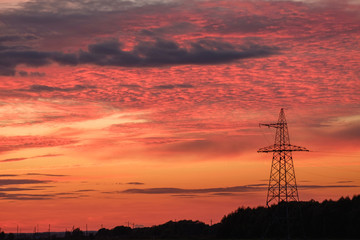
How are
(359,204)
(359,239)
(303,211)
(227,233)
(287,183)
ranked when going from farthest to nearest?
(227,233) < (303,211) < (359,204) < (359,239) < (287,183)

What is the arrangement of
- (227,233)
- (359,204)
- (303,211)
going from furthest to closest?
1. (227,233)
2. (303,211)
3. (359,204)

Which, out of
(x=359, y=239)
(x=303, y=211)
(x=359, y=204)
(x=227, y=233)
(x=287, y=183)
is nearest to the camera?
(x=287, y=183)

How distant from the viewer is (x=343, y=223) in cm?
15950

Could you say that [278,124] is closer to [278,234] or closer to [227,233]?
[278,234]

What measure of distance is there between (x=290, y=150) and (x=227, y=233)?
69.1 meters

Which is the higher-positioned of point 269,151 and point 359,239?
point 269,151

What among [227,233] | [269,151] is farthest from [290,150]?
[227,233]

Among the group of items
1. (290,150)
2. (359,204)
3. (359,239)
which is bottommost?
(359,239)

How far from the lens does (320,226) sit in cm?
16525

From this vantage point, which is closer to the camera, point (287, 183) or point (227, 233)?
point (287, 183)

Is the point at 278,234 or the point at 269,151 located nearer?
the point at 269,151

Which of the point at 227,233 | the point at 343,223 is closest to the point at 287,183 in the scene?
the point at 343,223

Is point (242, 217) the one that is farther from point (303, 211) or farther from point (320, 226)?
point (320, 226)

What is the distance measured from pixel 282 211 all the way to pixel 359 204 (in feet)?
108
